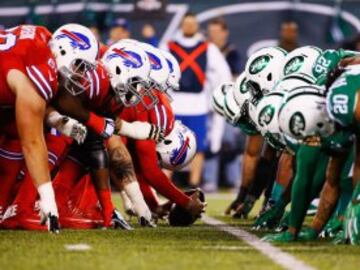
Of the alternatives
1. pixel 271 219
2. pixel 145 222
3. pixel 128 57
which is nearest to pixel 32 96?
pixel 128 57

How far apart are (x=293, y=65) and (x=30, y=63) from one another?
1606 millimetres

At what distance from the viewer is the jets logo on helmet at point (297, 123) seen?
683 centimetres

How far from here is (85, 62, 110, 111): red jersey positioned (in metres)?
8.16

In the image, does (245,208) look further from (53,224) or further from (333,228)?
(53,224)

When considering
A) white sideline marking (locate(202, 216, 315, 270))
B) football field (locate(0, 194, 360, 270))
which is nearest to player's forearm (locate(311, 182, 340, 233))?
football field (locate(0, 194, 360, 270))

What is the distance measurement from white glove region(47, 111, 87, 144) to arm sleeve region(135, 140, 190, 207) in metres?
0.91

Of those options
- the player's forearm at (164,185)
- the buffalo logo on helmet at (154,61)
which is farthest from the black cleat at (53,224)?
the buffalo logo on helmet at (154,61)

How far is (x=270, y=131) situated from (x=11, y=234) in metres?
1.57

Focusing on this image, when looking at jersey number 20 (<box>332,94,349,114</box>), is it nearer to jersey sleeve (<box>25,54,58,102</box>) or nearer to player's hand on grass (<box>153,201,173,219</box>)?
jersey sleeve (<box>25,54,58,102</box>)

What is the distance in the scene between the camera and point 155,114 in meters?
8.94

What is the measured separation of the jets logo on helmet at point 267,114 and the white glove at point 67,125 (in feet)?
3.62

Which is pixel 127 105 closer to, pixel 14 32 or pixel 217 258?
pixel 14 32

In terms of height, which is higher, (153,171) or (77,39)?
(77,39)

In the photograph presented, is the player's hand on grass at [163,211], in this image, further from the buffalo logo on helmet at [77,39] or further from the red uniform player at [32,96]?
the red uniform player at [32,96]
